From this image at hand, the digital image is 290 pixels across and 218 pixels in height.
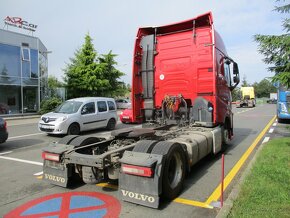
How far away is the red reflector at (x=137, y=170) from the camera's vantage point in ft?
14.3

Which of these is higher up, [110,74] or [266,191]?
[110,74]

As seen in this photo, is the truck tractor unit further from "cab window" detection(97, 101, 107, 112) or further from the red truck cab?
the red truck cab

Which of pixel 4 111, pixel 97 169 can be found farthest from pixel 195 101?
pixel 4 111

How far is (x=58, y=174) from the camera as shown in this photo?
5406 mm

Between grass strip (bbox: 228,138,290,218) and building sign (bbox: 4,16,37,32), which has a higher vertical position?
building sign (bbox: 4,16,37,32)

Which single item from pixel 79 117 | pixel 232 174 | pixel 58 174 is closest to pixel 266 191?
pixel 232 174

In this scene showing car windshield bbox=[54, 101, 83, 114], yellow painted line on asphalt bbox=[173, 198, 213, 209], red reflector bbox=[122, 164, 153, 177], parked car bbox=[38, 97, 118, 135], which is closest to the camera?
red reflector bbox=[122, 164, 153, 177]

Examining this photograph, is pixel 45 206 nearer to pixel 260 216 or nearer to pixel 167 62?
pixel 260 216

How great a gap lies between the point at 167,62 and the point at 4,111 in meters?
21.0

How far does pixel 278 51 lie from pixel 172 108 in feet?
10.1

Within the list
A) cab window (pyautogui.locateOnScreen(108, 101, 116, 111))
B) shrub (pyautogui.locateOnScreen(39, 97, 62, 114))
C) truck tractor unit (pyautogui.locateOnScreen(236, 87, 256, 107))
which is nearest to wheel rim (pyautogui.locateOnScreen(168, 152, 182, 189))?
cab window (pyautogui.locateOnScreen(108, 101, 116, 111))

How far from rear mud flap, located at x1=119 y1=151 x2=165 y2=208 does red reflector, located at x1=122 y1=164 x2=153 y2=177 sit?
2.0 inches

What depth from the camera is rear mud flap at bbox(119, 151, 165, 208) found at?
4406mm

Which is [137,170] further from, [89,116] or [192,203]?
[89,116]
